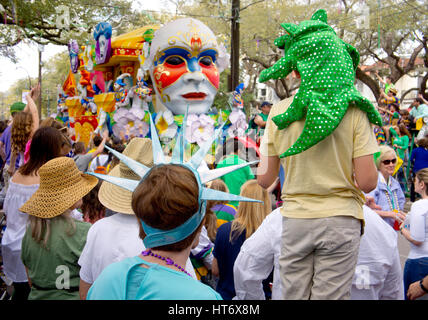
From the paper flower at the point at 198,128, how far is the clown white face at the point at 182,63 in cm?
19

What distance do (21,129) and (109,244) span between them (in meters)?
2.55

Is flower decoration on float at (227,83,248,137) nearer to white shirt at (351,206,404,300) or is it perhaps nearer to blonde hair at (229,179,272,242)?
blonde hair at (229,179,272,242)

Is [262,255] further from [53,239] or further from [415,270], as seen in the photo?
[415,270]

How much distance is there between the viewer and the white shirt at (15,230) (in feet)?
11.2

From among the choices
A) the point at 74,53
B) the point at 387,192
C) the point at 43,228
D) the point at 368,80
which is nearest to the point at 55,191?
the point at 43,228

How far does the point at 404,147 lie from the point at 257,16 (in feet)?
42.4

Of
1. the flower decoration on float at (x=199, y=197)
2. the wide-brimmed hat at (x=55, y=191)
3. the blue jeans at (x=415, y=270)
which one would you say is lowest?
the blue jeans at (x=415, y=270)

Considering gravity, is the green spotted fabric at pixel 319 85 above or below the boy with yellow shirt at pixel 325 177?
above

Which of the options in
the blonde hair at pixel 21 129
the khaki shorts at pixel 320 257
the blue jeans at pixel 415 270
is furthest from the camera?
the blonde hair at pixel 21 129

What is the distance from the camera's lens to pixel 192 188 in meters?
1.57

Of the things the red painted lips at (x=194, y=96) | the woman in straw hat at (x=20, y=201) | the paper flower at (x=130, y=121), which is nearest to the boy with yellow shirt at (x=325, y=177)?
the woman in straw hat at (x=20, y=201)

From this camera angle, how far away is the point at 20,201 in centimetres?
343

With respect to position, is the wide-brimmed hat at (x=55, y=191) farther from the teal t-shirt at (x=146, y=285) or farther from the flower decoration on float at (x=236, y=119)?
the flower decoration on float at (x=236, y=119)
